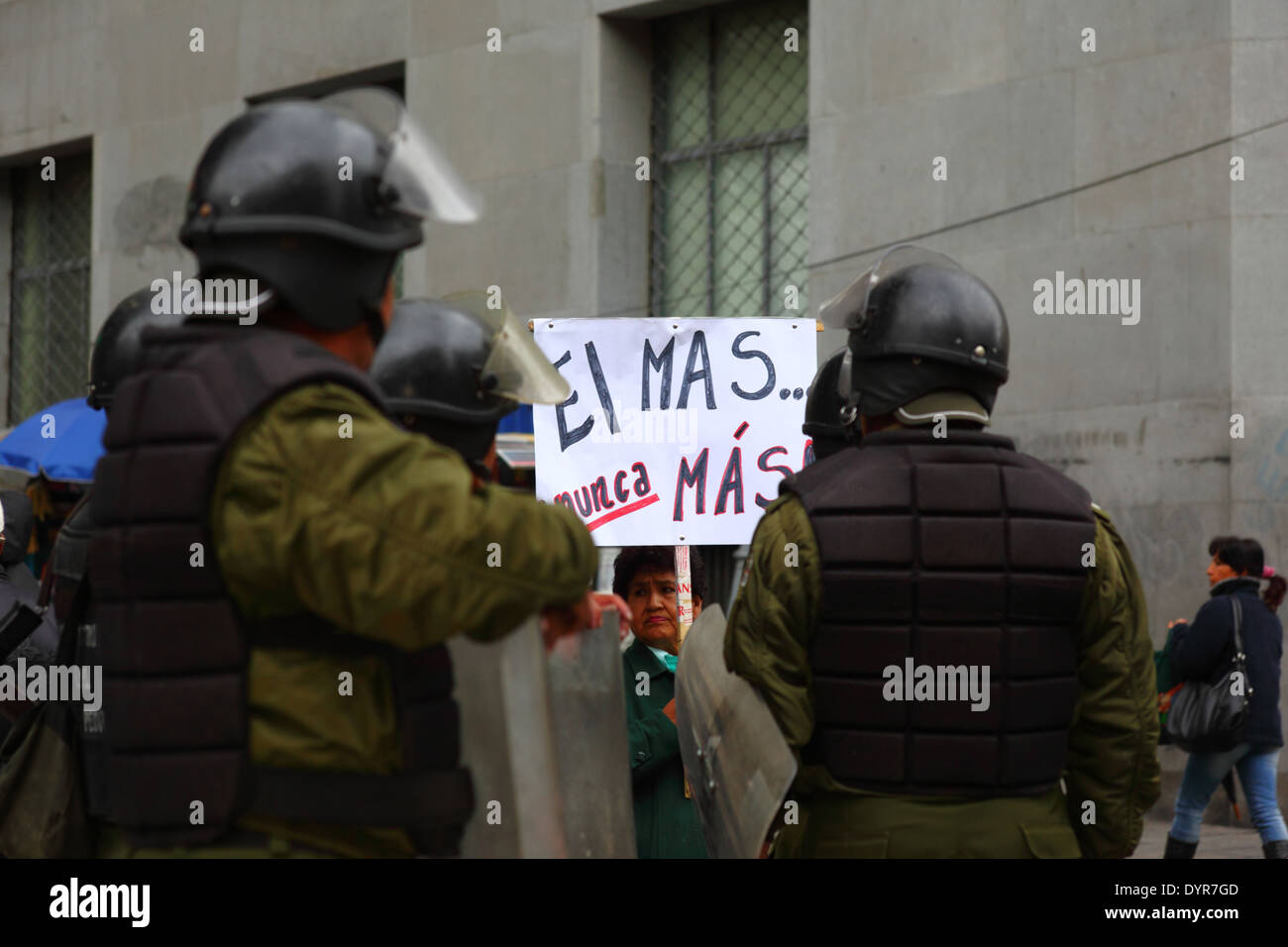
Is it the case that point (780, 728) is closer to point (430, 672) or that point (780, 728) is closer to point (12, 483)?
point (430, 672)

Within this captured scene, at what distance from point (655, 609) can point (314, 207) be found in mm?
3227

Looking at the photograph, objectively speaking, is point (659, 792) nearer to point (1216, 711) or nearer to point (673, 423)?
point (673, 423)

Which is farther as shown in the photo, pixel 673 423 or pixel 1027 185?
pixel 1027 185

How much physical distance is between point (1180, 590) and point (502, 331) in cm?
771

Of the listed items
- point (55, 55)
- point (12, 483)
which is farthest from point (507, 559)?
point (55, 55)

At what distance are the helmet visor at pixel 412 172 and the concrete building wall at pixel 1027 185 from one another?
346 inches

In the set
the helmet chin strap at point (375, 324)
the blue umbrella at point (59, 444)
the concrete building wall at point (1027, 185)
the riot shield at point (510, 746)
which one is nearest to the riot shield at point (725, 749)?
the riot shield at point (510, 746)

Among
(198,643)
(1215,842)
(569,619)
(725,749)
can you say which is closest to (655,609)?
(725,749)

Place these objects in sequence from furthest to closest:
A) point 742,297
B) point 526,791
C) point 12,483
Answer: point 742,297 → point 12,483 → point 526,791

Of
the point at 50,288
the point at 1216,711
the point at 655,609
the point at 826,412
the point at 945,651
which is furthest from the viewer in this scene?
the point at 50,288

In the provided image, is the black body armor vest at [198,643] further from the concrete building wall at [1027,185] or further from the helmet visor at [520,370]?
the concrete building wall at [1027,185]

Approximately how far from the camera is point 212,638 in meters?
2.73

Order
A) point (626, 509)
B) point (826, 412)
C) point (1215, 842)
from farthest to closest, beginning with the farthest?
point (1215, 842)
point (626, 509)
point (826, 412)

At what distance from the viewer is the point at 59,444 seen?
10.9m
